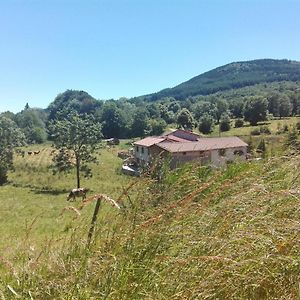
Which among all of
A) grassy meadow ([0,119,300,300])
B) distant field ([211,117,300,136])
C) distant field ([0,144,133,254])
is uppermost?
grassy meadow ([0,119,300,300])

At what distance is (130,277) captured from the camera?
6.81ft

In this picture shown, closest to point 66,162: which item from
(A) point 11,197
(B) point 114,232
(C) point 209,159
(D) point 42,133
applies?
(A) point 11,197

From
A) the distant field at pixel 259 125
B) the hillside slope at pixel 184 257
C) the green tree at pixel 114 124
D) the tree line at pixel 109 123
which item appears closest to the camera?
the hillside slope at pixel 184 257

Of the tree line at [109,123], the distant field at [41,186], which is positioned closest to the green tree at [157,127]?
the tree line at [109,123]

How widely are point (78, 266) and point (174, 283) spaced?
0.64 metres

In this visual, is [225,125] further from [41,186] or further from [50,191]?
[50,191]

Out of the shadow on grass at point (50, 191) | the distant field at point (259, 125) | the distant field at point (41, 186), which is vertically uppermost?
the distant field at point (259, 125)

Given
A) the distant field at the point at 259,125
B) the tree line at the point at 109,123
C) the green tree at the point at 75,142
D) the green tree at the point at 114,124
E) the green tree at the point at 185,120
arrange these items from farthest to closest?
the green tree at the point at 114,124 < the green tree at the point at 185,120 < the distant field at the point at 259,125 < the tree line at the point at 109,123 < the green tree at the point at 75,142

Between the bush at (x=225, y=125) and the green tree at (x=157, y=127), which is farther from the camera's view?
the green tree at (x=157, y=127)

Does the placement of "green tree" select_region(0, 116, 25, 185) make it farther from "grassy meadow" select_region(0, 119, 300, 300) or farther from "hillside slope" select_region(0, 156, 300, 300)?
"hillside slope" select_region(0, 156, 300, 300)

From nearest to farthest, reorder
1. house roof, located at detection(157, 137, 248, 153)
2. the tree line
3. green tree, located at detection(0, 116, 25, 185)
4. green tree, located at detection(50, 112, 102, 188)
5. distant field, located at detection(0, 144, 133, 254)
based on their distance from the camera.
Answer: house roof, located at detection(157, 137, 248, 153) < distant field, located at detection(0, 144, 133, 254) < green tree, located at detection(50, 112, 102, 188) < the tree line < green tree, located at detection(0, 116, 25, 185)

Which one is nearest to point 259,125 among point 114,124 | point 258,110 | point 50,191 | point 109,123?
point 258,110

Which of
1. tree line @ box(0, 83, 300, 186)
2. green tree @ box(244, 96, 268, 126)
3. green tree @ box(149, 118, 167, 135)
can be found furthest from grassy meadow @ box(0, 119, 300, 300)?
green tree @ box(149, 118, 167, 135)

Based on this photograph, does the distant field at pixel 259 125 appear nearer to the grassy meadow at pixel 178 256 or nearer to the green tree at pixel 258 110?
the green tree at pixel 258 110
